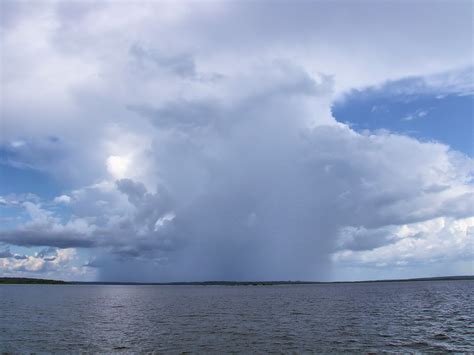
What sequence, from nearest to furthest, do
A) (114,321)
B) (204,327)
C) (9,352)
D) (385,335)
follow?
(9,352)
(385,335)
(204,327)
(114,321)

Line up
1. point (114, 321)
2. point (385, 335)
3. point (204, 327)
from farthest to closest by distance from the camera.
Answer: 1. point (114, 321)
2. point (204, 327)
3. point (385, 335)

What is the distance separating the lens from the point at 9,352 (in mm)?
45094

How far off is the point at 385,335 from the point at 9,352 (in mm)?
49689

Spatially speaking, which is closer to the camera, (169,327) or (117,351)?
(117,351)

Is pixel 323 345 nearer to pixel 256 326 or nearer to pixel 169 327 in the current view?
pixel 256 326

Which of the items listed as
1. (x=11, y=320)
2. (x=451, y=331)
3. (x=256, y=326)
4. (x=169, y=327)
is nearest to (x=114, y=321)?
(x=169, y=327)

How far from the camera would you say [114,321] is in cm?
7500

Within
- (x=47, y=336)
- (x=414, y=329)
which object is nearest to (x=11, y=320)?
(x=47, y=336)

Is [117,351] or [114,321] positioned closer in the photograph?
[117,351]

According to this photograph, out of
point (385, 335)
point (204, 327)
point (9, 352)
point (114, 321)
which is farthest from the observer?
point (114, 321)

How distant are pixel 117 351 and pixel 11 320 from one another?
44093 millimetres

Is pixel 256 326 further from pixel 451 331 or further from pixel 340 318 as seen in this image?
pixel 451 331

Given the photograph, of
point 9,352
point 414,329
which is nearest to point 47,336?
point 9,352

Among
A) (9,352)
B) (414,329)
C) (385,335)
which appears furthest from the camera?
(414,329)
